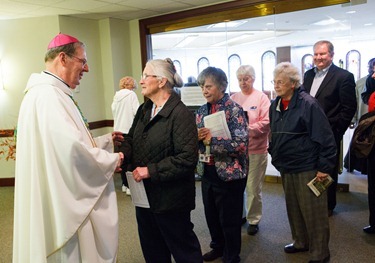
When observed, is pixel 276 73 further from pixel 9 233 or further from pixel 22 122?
pixel 9 233

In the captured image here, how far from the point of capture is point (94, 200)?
1.60 m

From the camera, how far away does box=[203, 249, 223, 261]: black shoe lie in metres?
2.46

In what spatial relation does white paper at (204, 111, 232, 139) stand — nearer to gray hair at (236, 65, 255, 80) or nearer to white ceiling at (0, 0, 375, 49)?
gray hair at (236, 65, 255, 80)

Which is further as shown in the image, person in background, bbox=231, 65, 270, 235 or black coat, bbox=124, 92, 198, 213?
person in background, bbox=231, 65, 270, 235

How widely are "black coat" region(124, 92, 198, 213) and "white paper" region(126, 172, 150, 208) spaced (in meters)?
0.03

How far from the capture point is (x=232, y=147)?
6.97 ft

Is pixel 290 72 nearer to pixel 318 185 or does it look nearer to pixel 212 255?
pixel 318 185

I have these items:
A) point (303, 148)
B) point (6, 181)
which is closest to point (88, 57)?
point (6, 181)

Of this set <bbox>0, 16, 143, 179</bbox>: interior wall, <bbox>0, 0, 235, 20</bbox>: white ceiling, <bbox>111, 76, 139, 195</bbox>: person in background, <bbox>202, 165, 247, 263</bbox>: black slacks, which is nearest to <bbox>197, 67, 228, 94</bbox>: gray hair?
<bbox>202, 165, 247, 263</bbox>: black slacks

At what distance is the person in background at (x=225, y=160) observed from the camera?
214cm

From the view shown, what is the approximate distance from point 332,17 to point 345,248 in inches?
218

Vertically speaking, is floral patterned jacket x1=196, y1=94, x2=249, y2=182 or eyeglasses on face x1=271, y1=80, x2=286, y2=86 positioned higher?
eyeglasses on face x1=271, y1=80, x2=286, y2=86

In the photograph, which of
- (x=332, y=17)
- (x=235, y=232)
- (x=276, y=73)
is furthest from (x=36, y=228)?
(x=332, y=17)

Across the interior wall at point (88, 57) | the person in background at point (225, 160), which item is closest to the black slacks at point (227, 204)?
the person in background at point (225, 160)
